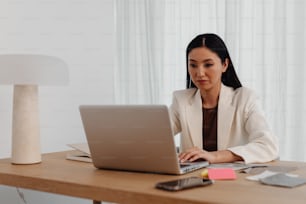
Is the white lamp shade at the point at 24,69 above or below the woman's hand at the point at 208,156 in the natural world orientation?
above

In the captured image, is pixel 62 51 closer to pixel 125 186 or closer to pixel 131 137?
pixel 131 137

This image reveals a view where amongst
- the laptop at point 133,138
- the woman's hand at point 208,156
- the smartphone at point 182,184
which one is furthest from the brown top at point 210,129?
the smartphone at point 182,184

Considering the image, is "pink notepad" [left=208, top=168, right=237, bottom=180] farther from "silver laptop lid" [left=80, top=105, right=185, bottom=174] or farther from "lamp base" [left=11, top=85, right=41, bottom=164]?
"lamp base" [left=11, top=85, right=41, bottom=164]

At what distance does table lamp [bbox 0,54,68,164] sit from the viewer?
1.67m

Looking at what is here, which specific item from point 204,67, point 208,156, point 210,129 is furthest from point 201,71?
point 208,156

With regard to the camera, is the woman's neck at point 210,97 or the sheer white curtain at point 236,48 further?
the sheer white curtain at point 236,48

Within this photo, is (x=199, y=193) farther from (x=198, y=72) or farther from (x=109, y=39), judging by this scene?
(x=109, y=39)

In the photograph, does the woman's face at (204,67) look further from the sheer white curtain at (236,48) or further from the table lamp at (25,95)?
the table lamp at (25,95)

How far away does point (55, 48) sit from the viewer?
244 centimetres

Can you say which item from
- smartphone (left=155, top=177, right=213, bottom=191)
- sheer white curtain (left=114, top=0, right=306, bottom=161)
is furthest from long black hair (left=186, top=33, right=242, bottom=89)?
smartphone (left=155, top=177, right=213, bottom=191)

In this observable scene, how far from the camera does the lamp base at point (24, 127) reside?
66.4 inches

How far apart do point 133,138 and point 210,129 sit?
86 centimetres

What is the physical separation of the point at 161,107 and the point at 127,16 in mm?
1813

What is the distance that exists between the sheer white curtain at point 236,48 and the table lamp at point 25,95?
4.19ft
